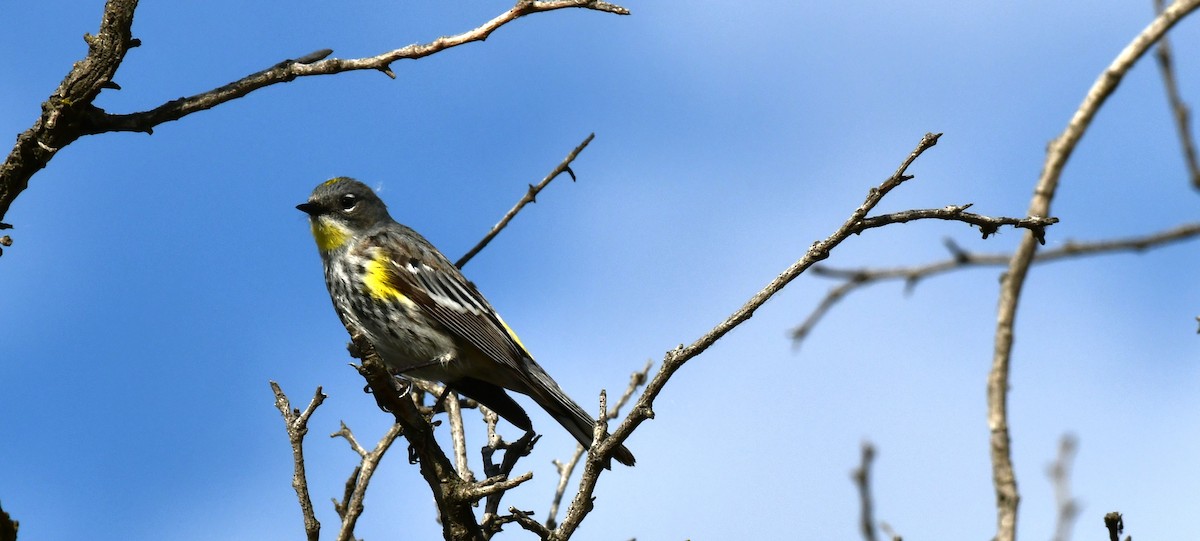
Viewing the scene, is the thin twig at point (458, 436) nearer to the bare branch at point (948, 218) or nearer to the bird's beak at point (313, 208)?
the bird's beak at point (313, 208)

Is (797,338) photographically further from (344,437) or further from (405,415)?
(344,437)

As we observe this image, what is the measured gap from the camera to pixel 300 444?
5.98 meters

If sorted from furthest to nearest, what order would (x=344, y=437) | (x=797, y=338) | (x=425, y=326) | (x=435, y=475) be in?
1. (x=425, y=326)
2. (x=344, y=437)
3. (x=435, y=475)
4. (x=797, y=338)

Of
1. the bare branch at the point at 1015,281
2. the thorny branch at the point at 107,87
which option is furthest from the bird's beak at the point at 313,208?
the bare branch at the point at 1015,281

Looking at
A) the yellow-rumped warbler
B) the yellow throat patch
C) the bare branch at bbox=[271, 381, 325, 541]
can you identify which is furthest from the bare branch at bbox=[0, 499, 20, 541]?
the yellow throat patch

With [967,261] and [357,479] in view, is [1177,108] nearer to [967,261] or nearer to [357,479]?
[967,261]

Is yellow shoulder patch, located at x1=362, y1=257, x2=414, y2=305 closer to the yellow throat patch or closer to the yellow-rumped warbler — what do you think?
the yellow-rumped warbler

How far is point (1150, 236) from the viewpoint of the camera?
11.6 ft

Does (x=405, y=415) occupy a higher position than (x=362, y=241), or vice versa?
(x=362, y=241)

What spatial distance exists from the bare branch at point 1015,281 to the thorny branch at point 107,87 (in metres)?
3.08

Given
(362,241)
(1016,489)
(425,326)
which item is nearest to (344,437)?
(425,326)

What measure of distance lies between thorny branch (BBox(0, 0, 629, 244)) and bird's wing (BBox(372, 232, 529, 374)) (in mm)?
2338

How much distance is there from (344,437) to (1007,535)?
501 centimetres

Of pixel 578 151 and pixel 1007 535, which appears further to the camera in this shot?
pixel 578 151
